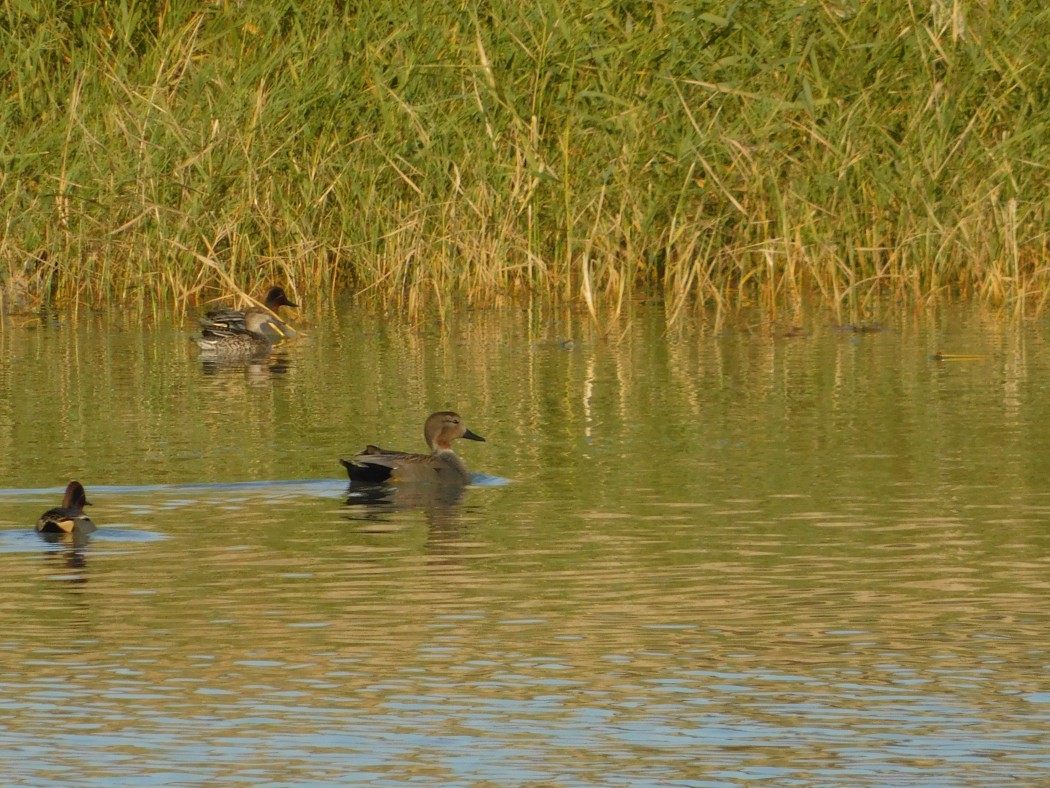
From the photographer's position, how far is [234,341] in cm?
1441

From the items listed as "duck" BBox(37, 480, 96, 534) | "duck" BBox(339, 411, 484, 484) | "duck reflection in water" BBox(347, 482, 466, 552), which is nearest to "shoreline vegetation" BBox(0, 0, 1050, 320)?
"duck" BBox(339, 411, 484, 484)

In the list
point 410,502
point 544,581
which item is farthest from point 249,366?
point 544,581

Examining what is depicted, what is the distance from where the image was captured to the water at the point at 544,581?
4926 millimetres

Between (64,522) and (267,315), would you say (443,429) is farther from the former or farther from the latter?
(267,315)

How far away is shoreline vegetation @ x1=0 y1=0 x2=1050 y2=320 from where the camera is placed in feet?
49.6

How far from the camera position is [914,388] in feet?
38.7

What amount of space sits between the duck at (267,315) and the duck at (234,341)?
21 millimetres

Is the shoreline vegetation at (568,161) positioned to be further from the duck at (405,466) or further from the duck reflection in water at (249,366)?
the duck at (405,466)

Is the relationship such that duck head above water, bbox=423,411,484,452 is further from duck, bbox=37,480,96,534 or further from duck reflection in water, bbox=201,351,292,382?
duck reflection in water, bbox=201,351,292,382

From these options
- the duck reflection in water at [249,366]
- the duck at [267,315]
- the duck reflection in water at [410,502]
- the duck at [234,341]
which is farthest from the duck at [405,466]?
the duck at [267,315]

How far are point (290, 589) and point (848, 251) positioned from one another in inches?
359

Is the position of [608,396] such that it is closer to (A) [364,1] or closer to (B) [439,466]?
(B) [439,466]

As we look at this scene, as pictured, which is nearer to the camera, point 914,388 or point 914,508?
point 914,508

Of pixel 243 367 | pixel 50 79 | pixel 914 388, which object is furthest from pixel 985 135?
pixel 50 79
